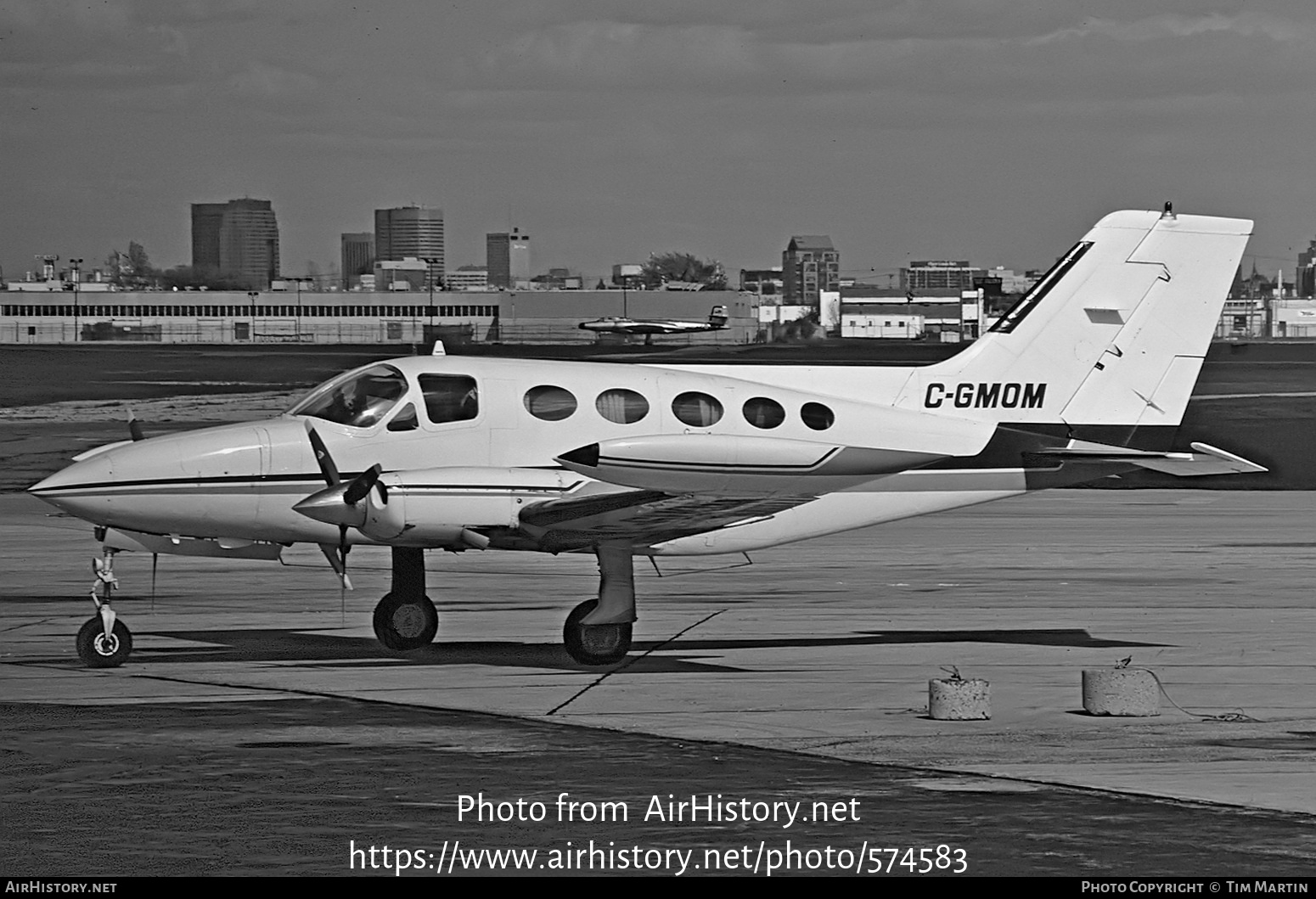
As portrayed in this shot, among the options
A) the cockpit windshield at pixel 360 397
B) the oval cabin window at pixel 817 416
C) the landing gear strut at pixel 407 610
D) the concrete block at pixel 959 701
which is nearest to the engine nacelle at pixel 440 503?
the cockpit windshield at pixel 360 397

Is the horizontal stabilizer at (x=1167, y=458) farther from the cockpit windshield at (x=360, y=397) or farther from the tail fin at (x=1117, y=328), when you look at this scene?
the cockpit windshield at (x=360, y=397)

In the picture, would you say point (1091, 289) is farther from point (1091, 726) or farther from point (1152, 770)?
point (1152, 770)

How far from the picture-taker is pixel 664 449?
1602 cm

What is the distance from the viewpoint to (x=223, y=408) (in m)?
70.9

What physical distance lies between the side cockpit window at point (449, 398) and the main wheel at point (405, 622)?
7.10 ft

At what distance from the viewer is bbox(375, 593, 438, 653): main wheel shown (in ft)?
59.5

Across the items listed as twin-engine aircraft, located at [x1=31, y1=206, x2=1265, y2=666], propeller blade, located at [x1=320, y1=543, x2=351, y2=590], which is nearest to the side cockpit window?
twin-engine aircraft, located at [x1=31, y1=206, x2=1265, y2=666]

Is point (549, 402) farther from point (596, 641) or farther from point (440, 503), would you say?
point (596, 641)

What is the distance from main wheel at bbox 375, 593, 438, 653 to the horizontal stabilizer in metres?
6.71

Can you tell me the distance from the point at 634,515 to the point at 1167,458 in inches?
229

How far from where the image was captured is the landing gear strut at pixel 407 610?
18156 millimetres

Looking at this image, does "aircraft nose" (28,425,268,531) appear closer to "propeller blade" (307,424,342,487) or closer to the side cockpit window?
"propeller blade" (307,424,342,487)

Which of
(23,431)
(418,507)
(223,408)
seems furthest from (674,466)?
(223,408)

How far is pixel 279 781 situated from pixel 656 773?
2544 millimetres
